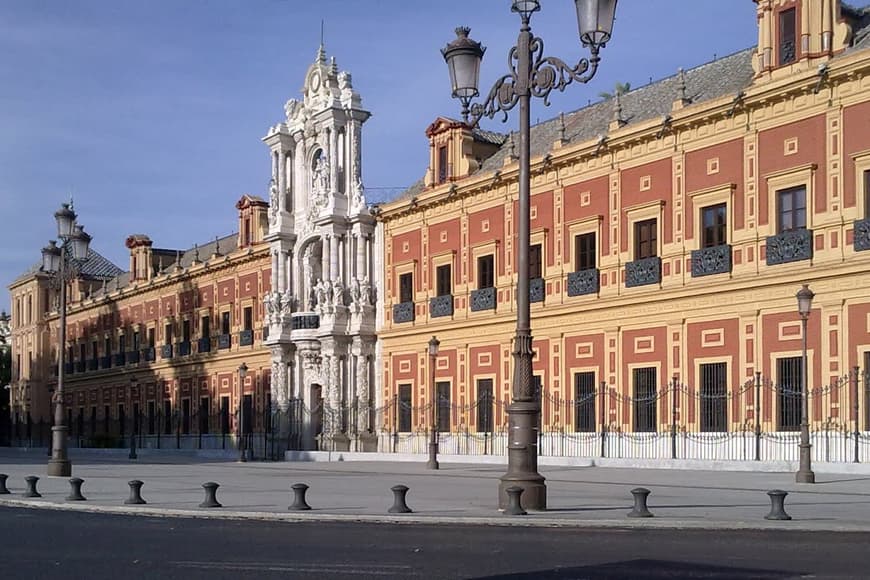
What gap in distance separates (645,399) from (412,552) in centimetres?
1839

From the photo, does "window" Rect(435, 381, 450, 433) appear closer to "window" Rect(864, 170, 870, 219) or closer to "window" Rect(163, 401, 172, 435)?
"window" Rect(864, 170, 870, 219)

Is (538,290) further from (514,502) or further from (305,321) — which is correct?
(514,502)

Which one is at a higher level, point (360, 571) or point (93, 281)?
point (93, 281)

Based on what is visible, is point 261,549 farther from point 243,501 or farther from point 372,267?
point 372,267

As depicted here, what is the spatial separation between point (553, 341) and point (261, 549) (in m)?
21.3

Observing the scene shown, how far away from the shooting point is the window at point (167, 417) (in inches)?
2148

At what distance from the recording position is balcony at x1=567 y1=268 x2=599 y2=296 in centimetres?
3025

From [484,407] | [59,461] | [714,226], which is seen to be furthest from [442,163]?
[59,461]

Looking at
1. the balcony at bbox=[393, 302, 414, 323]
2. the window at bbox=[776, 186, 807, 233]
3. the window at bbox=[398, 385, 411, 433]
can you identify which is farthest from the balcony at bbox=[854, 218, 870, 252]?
the window at bbox=[398, 385, 411, 433]

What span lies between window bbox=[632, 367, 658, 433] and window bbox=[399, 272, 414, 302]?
1080cm

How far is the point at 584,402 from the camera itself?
30.3m

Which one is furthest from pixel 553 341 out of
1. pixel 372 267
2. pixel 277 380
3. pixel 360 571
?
pixel 360 571

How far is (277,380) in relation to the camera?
138 feet

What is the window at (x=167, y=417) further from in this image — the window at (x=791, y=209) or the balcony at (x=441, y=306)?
the window at (x=791, y=209)
